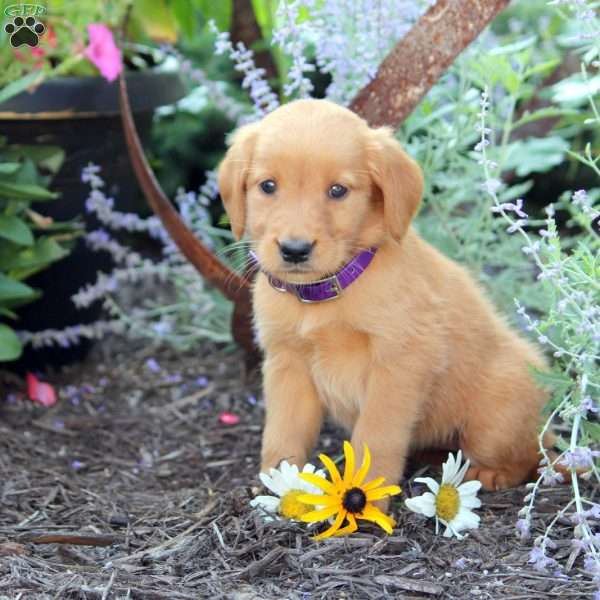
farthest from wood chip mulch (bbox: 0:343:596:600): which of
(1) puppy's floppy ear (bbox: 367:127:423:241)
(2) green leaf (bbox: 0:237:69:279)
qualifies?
(1) puppy's floppy ear (bbox: 367:127:423:241)

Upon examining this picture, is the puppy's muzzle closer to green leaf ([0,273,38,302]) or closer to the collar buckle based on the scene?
the collar buckle

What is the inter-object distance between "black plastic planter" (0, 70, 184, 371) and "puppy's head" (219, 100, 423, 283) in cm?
168

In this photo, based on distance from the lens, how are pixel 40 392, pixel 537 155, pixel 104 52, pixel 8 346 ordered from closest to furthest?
pixel 8 346 → pixel 104 52 → pixel 40 392 → pixel 537 155

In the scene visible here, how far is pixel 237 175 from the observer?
125 inches

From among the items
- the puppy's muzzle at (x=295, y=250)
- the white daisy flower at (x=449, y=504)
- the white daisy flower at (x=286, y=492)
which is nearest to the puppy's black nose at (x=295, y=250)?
the puppy's muzzle at (x=295, y=250)

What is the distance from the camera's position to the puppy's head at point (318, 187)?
294 centimetres

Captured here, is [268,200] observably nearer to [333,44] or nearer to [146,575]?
[146,575]

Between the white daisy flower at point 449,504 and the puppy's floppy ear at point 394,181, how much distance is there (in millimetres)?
693

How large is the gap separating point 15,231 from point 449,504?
2.06 metres

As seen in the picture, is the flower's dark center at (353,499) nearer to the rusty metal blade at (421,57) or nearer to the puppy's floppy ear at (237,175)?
the puppy's floppy ear at (237,175)

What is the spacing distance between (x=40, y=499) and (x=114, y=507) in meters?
0.26

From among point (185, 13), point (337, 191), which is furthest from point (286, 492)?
point (185, 13)

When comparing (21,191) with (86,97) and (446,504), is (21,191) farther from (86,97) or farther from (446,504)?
(446,504)

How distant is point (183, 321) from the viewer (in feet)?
17.8
